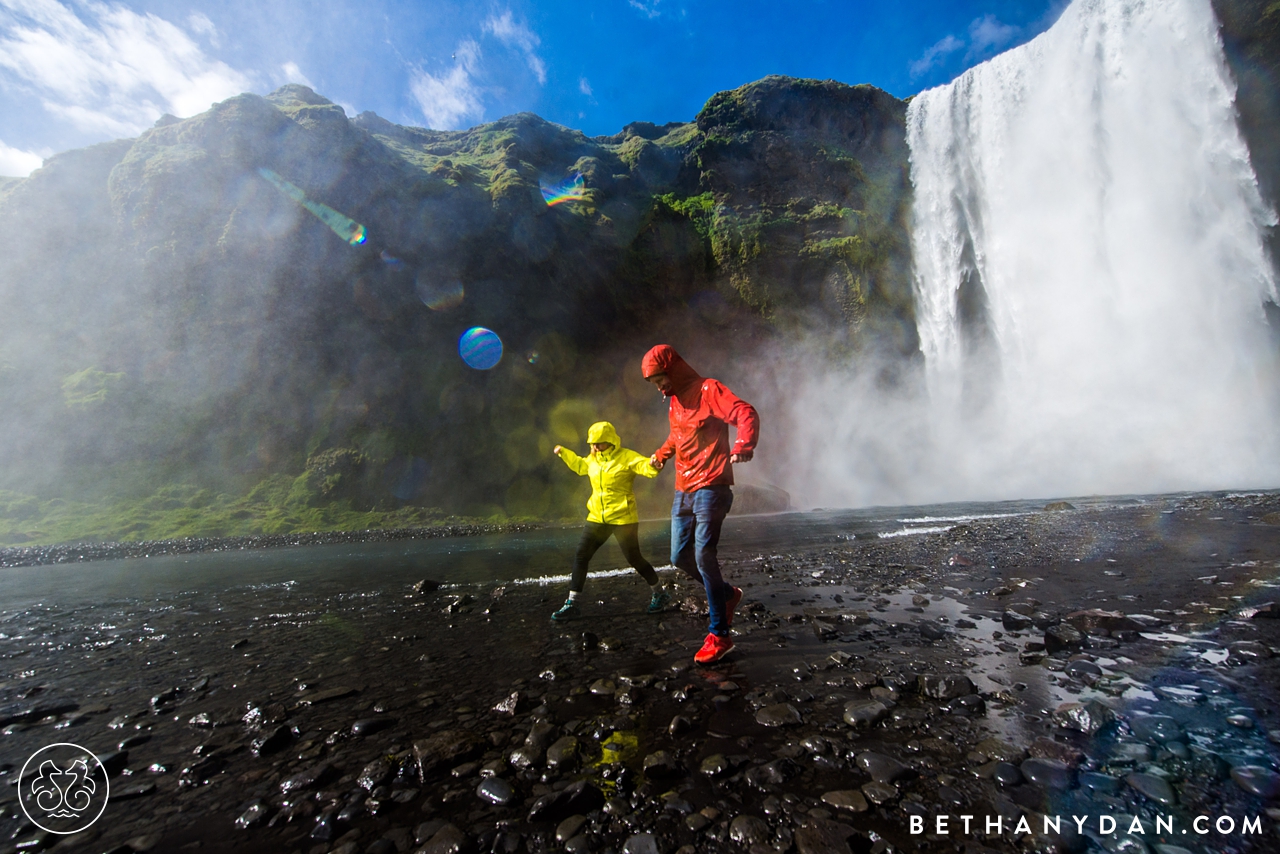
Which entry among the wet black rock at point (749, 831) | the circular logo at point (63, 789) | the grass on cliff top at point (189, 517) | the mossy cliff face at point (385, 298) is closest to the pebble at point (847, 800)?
the wet black rock at point (749, 831)

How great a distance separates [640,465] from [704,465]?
4.63ft

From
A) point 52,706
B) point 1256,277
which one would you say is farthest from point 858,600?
point 1256,277

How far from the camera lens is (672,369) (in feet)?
16.3

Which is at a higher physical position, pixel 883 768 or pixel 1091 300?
pixel 1091 300

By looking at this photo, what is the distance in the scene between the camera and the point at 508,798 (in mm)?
2312

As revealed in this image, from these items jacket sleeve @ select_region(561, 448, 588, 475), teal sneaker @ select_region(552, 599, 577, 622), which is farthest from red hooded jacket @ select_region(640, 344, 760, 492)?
teal sneaker @ select_region(552, 599, 577, 622)

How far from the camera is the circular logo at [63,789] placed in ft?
7.73

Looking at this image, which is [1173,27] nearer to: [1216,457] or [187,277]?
[1216,457]

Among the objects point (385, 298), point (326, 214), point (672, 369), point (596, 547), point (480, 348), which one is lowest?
point (596, 547)

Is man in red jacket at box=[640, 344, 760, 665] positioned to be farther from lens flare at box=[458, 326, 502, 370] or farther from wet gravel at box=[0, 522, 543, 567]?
lens flare at box=[458, 326, 502, 370]

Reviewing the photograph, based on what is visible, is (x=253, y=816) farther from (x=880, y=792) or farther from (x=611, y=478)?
(x=611, y=478)

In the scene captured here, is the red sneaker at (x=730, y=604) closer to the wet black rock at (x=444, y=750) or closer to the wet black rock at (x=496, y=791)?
the wet black rock at (x=444, y=750)

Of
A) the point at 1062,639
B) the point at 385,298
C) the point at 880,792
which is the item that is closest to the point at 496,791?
the point at 880,792

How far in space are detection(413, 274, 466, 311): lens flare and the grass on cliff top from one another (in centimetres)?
1710
